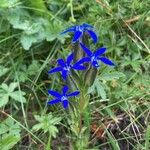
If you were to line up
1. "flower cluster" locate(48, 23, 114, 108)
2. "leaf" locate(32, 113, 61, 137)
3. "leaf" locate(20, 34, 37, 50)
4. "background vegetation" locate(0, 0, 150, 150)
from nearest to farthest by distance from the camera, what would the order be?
1. "flower cluster" locate(48, 23, 114, 108)
2. "leaf" locate(32, 113, 61, 137)
3. "background vegetation" locate(0, 0, 150, 150)
4. "leaf" locate(20, 34, 37, 50)

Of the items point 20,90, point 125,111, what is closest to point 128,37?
point 125,111

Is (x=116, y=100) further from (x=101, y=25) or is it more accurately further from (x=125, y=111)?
(x=101, y=25)

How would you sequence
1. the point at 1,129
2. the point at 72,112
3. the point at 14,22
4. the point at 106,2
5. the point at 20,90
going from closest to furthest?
the point at 72,112, the point at 1,129, the point at 20,90, the point at 14,22, the point at 106,2

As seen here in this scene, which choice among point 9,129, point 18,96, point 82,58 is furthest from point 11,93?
point 82,58

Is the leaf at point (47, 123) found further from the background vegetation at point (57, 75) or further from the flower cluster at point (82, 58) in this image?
the flower cluster at point (82, 58)

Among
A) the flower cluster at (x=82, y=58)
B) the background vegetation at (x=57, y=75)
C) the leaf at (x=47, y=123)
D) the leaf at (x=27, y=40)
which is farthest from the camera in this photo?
the leaf at (x=27, y=40)

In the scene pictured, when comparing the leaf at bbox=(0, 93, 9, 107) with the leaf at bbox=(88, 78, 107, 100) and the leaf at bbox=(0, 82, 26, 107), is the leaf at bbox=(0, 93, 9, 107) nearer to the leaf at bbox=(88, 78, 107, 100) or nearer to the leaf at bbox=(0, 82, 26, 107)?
the leaf at bbox=(0, 82, 26, 107)

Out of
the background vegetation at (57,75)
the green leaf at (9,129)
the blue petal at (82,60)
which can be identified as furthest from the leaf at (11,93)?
the blue petal at (82,60)

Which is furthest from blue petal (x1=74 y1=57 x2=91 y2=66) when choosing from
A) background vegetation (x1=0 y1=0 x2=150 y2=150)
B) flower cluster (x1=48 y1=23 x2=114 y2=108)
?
background vegetation (x1=0 y1=0 x2=150 y2=150)
